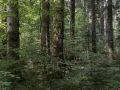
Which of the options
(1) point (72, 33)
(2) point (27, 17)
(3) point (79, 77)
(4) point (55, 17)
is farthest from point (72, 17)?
(3) point (79, 77)

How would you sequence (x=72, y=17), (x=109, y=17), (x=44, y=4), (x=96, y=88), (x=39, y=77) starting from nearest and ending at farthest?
(x=96, y=88) < (x=39, y=77) < (x=44, y=4) < (x=109, y=17) < (x=72, y=17)

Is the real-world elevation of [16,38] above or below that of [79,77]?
above

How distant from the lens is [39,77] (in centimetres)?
909

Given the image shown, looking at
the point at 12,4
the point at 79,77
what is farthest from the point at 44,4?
the point at 79,77

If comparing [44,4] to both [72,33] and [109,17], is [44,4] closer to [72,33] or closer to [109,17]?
[72,33]

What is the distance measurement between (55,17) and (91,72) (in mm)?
2337

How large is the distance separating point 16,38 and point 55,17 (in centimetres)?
157

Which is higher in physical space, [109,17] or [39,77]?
[109,17]

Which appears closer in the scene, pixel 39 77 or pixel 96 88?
pixel 96 88

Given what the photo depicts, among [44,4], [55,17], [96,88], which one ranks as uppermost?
[44,4]

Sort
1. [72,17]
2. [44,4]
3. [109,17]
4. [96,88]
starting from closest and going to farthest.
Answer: [96,88], [44,4], [109,17], [72,17]

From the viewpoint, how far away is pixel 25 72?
942cm

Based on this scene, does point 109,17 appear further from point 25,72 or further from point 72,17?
point 25,72

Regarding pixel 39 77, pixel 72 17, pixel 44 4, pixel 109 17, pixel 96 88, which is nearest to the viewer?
pixel 96 88
